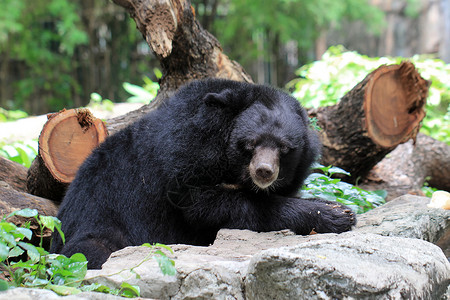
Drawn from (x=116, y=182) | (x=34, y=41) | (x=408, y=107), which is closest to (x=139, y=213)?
(x=116, y=182)

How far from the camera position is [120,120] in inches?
194

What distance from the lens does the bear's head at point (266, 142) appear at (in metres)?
3.05

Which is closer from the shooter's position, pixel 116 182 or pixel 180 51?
pixel 116 182

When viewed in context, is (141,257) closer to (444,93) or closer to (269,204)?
(269,204)

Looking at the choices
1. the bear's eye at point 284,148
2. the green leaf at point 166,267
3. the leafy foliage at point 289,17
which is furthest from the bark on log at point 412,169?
the leafy foliage at point 289,17

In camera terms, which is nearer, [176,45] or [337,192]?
[337,192]

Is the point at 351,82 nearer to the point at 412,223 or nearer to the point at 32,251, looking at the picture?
the point at 412,223

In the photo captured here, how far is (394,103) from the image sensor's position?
197 inches

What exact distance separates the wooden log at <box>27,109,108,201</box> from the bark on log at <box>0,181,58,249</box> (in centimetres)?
17

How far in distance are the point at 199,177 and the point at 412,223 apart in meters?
1.33

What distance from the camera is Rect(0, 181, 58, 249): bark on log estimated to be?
3570 mm

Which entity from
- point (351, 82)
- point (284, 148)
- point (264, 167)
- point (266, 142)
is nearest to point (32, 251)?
point (264, 167)

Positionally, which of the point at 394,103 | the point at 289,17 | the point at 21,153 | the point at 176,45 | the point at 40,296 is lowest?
the point at 40,296

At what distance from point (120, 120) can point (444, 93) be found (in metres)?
5.72
